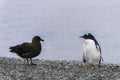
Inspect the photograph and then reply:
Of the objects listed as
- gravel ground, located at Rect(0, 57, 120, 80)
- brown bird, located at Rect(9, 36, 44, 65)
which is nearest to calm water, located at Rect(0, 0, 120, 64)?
gravel ground, located at Rect(0, 57, 120, 80)

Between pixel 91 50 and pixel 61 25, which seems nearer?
pixel 91 50

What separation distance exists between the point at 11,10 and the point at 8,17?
5.17m

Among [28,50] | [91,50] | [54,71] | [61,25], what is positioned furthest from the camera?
[61,25]

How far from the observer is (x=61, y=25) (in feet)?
117

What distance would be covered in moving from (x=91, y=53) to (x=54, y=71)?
2100mm

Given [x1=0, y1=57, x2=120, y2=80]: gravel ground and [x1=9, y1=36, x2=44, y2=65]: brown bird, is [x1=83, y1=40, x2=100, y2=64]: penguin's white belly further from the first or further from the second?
[x1=9, y1=36, x2=44, y2=65]: brown bird

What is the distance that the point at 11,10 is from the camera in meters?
47.1

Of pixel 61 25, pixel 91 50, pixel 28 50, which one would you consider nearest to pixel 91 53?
pixel 91 50

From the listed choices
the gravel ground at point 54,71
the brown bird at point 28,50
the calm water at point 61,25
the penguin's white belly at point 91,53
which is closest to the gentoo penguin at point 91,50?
the penguin's white belly at point 91,53

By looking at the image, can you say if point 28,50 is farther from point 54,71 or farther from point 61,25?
point 61,25

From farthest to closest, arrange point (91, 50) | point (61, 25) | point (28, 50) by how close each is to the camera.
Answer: point (61, 25)
point (91, 50)
point (28, 50)

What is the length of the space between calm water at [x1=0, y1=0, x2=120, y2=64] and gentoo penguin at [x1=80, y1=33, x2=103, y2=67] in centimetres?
298

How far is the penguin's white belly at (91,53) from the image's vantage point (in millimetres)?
17672

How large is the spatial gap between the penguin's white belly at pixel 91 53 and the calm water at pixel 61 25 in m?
2.98
